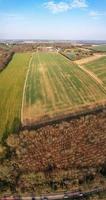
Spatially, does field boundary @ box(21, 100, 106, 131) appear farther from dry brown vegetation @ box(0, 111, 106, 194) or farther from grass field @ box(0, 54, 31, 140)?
grass field @ box(0, 54, 31, 140)

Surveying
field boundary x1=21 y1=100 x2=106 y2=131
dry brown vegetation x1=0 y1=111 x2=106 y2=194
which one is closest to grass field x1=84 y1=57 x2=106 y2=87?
field boundary x1=21 y1=100 x2=106 y2=131

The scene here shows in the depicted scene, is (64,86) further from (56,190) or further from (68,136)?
(56,190)

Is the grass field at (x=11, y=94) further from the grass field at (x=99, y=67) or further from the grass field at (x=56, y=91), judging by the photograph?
the grass field at (x=99, y=67)

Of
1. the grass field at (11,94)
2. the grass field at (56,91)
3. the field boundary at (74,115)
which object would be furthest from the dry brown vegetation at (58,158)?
the grass field at (56,91)

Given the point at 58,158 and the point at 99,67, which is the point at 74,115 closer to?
the point at 58,158

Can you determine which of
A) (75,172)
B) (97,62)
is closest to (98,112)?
(75,172)

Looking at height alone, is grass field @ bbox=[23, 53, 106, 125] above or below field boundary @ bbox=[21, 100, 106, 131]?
above
